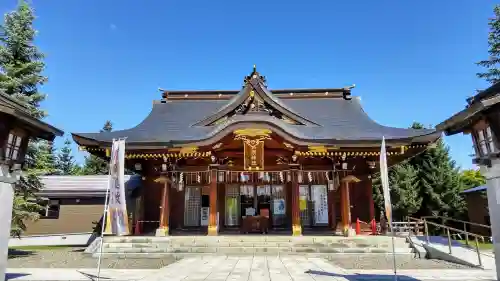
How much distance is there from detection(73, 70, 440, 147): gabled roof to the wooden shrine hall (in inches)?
1.9

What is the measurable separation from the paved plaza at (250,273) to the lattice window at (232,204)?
5536 millimetres

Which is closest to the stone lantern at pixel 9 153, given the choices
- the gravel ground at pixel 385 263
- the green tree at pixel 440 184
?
the gravel ground at pixel 385 263

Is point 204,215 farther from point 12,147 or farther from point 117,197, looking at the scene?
point 12,147

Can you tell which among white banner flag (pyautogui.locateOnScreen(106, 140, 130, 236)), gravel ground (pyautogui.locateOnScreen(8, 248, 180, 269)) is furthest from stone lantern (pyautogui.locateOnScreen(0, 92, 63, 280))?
gravel ground (pyautogui.locateOnScreen(8, 248, 180, 269))

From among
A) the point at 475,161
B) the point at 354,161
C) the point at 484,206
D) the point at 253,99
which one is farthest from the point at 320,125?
the point at 484,206

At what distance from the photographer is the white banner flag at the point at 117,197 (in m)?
7.23

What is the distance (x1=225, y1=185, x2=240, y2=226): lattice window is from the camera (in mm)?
15609

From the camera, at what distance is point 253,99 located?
15297 millimetres

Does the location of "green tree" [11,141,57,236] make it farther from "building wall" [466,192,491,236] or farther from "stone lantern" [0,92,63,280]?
"building wall" [466,192,491,236]

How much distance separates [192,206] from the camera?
15.8m

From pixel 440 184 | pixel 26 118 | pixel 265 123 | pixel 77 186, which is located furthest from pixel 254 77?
pixel 440 184

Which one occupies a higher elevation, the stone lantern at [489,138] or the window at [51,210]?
the stone lantern at [489,138]

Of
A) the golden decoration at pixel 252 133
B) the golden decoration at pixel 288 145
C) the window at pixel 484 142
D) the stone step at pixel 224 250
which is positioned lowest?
the stone step at pixel 224 250

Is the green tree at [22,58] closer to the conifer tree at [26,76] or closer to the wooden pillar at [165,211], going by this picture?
the conifer tree at [26,76]
